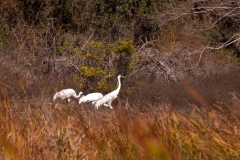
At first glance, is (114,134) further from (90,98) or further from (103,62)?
(103,62)

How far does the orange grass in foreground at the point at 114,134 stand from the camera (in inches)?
136

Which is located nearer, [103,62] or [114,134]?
[114,134]

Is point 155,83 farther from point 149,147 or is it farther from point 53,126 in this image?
point 149,147

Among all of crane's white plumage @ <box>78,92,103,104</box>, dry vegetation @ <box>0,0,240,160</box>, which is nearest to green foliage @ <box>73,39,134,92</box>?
dry vegetation @ <box>0,0,240,160</box>

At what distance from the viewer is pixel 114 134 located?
4.02 meters

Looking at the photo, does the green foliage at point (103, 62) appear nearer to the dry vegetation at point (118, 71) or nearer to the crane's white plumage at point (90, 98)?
the dry vegetation at point (118, 71)

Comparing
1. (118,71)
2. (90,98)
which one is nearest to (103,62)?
(118,71)

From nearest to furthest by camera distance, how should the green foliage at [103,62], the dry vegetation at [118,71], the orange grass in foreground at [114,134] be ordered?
the orange grass in foreground at [114,134], the dry vegetation at [118,71], the green foliage at [103,62]

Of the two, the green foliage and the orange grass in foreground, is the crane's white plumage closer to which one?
the green foliage

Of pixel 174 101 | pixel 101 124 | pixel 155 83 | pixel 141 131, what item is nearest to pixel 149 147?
pixel 141 131

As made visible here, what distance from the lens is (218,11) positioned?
16172 mm

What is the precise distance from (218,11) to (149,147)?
13.8m

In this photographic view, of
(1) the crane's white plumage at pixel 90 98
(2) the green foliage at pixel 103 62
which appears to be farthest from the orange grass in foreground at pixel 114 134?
(2) the green foliage at pixel 103 62

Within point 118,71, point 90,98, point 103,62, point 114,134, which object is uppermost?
point 114,134
